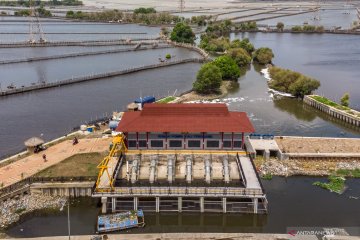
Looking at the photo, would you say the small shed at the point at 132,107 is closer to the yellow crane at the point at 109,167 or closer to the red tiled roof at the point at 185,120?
the red tiled roof at the point at 185,120

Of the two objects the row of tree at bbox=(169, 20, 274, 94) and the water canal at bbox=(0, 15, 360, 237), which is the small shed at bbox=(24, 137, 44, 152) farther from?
the row of tree at bbox=(169, 20, 274, 94)

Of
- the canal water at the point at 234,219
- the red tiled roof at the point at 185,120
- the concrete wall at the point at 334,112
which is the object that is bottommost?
the canal water at the point at 234,219

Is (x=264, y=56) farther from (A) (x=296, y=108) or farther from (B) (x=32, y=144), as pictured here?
(B) (x=32, y=144)

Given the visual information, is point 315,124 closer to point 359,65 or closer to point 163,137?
point 163,137

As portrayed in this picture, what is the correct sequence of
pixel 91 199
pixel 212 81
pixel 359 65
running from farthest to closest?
pixel 359 65 < pixel 212 81 < pixel 91 199

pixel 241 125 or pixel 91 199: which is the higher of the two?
pixel 241 125

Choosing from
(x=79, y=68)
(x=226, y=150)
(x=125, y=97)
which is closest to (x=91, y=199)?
(x=226, y=150)

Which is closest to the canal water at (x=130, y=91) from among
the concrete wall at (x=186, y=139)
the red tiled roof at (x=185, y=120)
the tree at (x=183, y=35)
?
the tree at (x=183, y=35)
